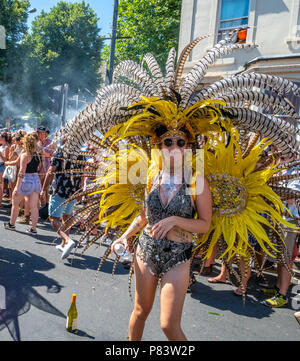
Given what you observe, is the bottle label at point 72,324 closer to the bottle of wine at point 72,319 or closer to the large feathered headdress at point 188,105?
the bottle of wine at point 72,319

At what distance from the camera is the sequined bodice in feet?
8.50

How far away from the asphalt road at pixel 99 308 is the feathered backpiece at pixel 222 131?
113 cm

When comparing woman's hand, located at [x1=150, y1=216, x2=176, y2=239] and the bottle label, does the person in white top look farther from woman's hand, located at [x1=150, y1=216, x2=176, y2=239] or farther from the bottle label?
woman's hand, located at [x1=150, y1=216, x2=176, y2=239]

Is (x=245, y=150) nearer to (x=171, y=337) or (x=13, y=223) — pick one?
(x=171, y=337)

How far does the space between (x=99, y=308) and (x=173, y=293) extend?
1.83 m

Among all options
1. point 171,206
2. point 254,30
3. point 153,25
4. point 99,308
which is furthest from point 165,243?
point 153,25

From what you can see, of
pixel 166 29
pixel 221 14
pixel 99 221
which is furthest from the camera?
pixel 166 29

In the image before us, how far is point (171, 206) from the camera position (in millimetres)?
2598

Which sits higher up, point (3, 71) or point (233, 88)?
point (3, 71)

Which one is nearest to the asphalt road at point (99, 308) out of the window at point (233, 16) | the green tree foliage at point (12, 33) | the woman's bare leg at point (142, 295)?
the woman's bare leg at point (142, 295)

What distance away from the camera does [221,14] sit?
44.1 ft

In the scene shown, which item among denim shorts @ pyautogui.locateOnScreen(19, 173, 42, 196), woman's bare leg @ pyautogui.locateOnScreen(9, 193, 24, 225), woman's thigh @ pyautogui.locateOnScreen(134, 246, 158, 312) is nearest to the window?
denim shorts @ pyautogui.locateOnScreen(19, 173, 42, 196)
